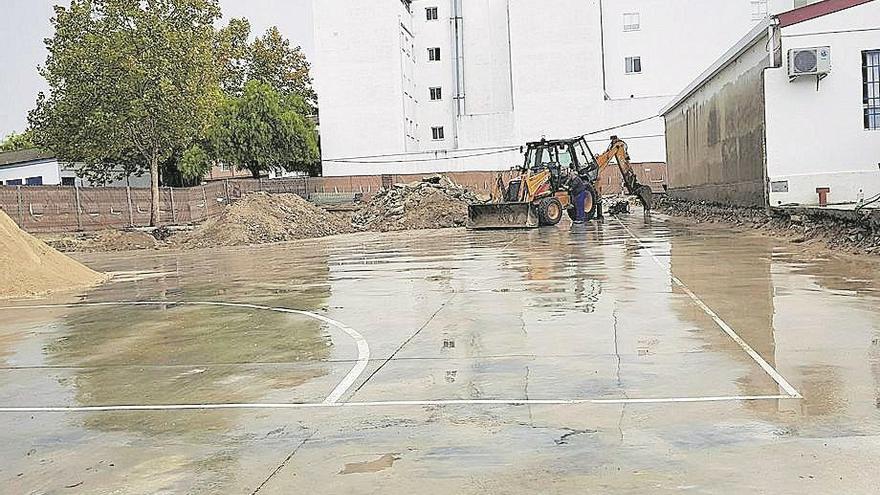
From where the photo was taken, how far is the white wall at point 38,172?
60.3m

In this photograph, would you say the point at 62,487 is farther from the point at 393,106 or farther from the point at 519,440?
the point at 393,106

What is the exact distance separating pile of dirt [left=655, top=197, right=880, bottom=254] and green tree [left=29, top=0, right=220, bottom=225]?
19885 millimetres

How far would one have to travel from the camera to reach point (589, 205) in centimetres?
3547

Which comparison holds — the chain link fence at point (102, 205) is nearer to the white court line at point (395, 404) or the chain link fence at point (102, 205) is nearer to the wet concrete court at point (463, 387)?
the wet concrete court at point (463, 387)

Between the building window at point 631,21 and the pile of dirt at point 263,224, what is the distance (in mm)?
30704

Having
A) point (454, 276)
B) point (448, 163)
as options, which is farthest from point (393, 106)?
point (454, 276)

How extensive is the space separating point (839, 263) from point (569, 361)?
9.26 m

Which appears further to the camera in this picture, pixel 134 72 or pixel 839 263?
pixel 134 72

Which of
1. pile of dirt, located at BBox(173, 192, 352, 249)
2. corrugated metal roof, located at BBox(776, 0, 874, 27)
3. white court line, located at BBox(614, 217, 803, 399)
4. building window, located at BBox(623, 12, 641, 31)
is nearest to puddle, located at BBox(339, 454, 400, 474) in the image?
white court line, located at BBox(614, 217, 803, 399)

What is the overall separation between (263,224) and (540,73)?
31425 millimetres

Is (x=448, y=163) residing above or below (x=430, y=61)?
below

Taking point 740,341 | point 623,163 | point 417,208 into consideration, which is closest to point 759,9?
point 623,163

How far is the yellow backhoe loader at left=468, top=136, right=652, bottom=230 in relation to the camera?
3272cm

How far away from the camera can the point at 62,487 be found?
560cm
